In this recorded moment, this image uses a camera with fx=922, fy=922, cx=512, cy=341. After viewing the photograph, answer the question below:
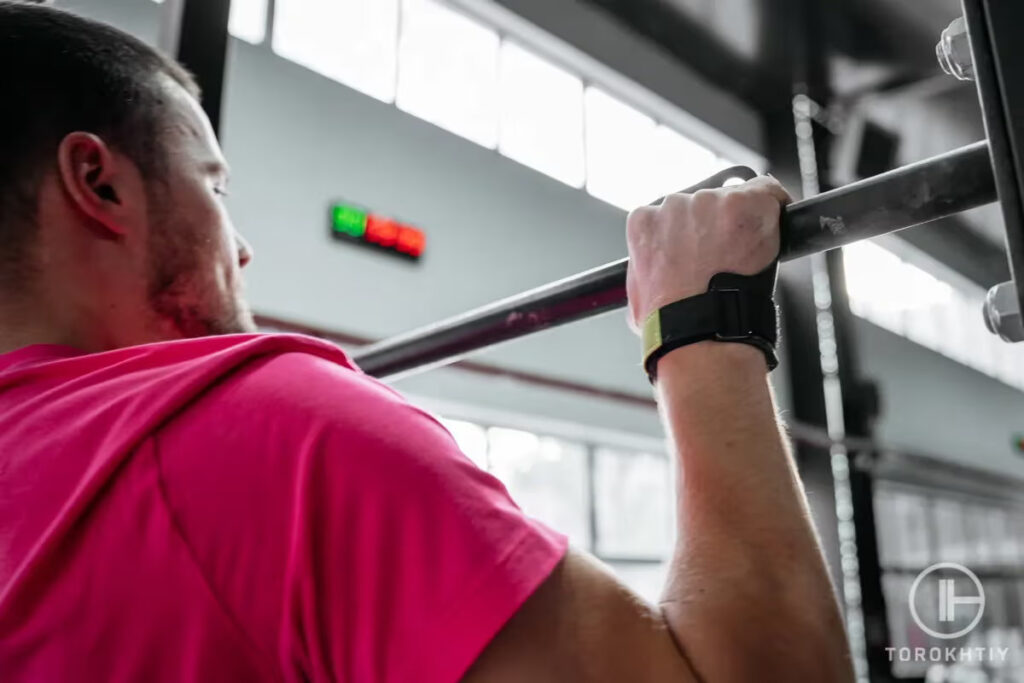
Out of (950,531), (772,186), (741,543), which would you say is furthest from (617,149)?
(741,543)

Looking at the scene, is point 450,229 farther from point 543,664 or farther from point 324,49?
point 543,664

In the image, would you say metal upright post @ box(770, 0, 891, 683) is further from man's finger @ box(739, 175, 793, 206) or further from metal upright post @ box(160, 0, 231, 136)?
man's finger @ box(739, 175, 793, 206)

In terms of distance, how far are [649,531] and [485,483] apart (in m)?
3.59

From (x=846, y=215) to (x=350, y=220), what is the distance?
8.30 feet

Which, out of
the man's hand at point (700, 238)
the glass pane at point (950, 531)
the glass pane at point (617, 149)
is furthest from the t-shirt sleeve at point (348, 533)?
the glass pane at point (950, 531)

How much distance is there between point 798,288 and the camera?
436 centimetres

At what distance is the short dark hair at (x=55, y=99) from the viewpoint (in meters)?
0.64

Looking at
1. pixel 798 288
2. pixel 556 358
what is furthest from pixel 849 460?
pixel 556 358

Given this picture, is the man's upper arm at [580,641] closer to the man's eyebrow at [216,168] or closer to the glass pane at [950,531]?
the man's eyebrow at [216,168]

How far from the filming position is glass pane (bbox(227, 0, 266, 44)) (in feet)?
9.27

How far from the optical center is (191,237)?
0.69m

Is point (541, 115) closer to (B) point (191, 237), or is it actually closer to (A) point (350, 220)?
(A) point (350, 220)

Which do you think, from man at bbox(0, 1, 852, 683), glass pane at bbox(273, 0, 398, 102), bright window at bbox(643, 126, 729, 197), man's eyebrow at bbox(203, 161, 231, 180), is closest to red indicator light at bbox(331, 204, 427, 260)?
glass pane at bbox(273, 0, 398, 102)

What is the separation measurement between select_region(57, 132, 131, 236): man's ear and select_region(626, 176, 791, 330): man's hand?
0.36 m
